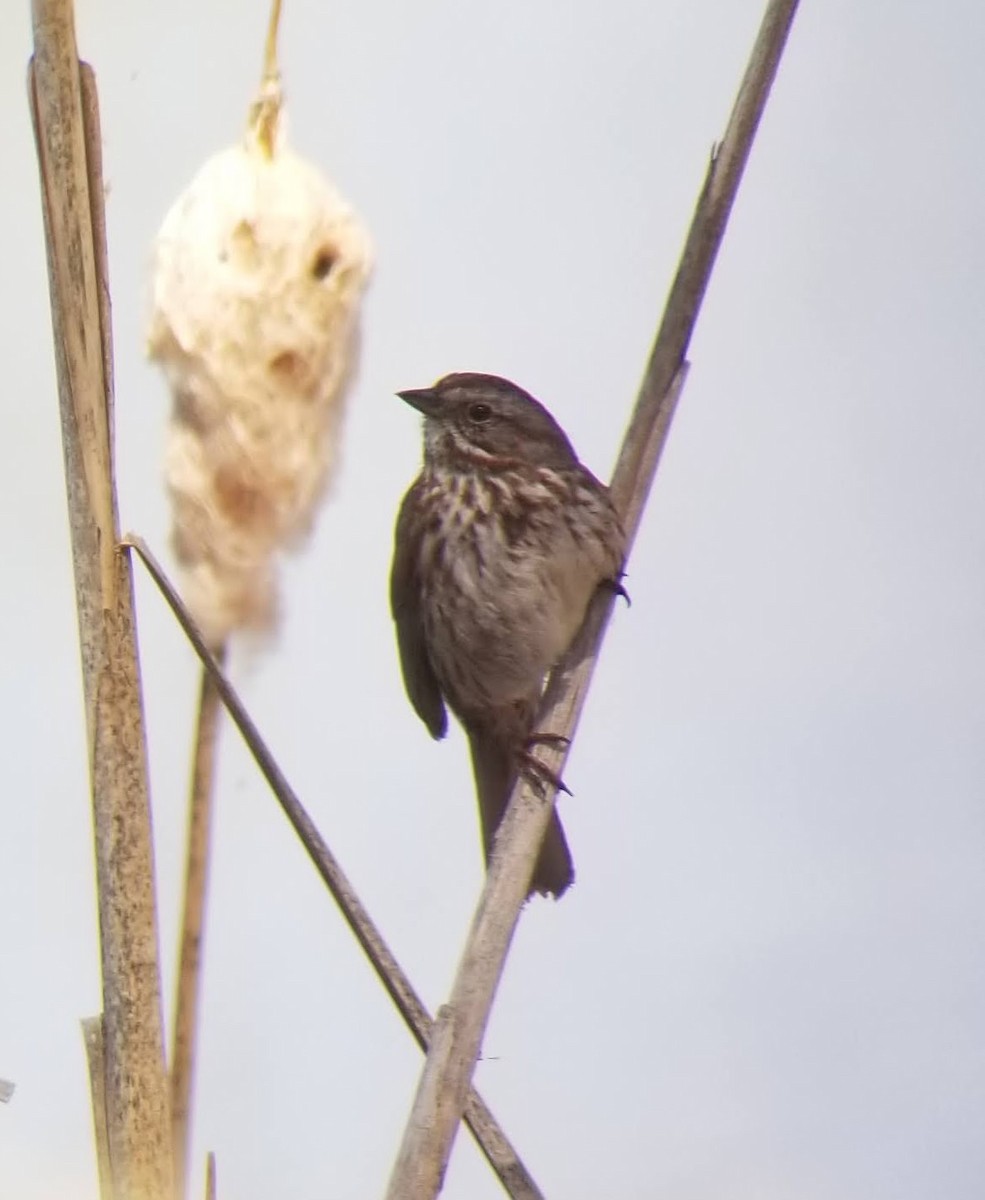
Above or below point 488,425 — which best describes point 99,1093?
below

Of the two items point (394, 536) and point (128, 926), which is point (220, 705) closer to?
point (128, 926)

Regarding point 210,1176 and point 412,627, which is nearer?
point 210,1176

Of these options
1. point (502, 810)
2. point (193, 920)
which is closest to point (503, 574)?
point (502, 810)

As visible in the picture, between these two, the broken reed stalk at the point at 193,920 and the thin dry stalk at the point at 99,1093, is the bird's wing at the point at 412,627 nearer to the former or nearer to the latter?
the broken reed stalk at the point at 193,920

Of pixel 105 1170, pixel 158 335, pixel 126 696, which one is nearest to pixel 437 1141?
pixel 105 1170

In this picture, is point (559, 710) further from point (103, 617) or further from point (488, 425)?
point (488, 425)

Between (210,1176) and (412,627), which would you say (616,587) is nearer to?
(412,627)

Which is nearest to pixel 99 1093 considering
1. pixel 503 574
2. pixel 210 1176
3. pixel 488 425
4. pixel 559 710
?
pixel 210 1176

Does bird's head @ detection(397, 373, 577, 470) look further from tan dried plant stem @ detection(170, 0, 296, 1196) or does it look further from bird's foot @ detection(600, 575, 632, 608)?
tan dried plant stem @ detection(170, 0, 296, 1196)
